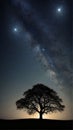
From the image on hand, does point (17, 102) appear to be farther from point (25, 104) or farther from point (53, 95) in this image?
point (53, 95)

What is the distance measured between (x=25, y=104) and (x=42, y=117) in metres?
1.34

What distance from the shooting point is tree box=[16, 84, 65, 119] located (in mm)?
14212

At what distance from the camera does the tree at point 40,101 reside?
560 inches

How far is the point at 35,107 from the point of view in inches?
584
